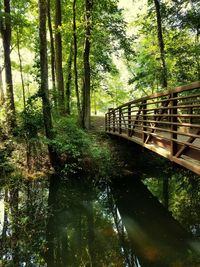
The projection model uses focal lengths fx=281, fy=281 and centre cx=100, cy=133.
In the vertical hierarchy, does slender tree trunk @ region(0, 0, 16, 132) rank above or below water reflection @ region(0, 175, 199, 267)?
above

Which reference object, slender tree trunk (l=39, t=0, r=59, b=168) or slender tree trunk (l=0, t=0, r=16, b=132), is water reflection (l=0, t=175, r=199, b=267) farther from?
slender tree trunk (l=0, t=0, r=16, b=132)

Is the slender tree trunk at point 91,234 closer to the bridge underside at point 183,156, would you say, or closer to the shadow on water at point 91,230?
the shadow on water at point 91,230

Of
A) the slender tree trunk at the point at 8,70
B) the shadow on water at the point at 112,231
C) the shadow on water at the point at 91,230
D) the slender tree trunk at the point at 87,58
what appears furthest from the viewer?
the slender tree trunk at the point at 87,58

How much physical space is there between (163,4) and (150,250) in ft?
39.1

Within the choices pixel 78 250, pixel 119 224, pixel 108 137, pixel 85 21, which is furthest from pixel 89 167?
pixel 85 21

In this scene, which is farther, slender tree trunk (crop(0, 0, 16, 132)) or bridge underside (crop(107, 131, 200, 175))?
slender tree trunk (crop(0, 0, 16, 132))

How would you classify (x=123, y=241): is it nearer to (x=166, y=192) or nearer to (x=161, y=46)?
(x=166, y=192)

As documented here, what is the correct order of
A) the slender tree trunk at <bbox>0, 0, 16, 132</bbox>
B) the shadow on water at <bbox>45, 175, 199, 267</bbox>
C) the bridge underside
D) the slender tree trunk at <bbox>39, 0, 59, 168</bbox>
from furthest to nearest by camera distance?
the slender tree trunk at <bbox>0, 0, 16, 132</bbox> → the slender tree trunk at <bbox>39, 0, 59, 168</bbox> → the shadow on water at <bbox>45, 175, 199, 267</bbox> → the bridge underside

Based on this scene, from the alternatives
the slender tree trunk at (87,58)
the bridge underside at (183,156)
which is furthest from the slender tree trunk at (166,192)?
the slender tree trunk at (87,58)

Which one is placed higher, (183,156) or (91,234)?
(183,156)

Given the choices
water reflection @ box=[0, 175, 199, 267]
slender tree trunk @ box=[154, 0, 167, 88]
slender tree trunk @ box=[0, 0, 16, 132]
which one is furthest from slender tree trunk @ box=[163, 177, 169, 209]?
slender tree trunk @ box=[0, 0, 16, 132]

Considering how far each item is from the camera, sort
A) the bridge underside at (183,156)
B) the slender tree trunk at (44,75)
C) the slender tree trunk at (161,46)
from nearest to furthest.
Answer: the bridge underside at (183,156), the slender tree trunk at (44,75), the slender tree trunk at (161,46)

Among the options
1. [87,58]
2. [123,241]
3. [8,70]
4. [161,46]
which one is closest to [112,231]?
[123,241]

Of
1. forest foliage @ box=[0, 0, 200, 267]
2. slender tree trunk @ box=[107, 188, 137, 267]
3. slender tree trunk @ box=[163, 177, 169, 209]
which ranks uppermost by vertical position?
forest foliage @ box=[0, 0, 200, 267]
